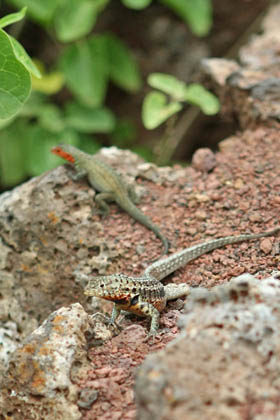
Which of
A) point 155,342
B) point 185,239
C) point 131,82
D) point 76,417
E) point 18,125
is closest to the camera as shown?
point 76,417

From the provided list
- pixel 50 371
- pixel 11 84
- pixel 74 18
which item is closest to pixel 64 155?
pixel 11 84

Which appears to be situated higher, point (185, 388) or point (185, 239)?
point (185, 388)

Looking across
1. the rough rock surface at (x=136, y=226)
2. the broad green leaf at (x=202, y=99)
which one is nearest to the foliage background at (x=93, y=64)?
the broad green leaf at (x=202, y=99)

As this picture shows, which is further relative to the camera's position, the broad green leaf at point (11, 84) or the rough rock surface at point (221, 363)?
the broad green leaf at point (11, 84)

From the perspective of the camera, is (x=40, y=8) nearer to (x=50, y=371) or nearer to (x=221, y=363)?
(x=50, y=371)

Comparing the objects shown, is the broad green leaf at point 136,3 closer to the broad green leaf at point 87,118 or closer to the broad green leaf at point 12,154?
the broad green leaf at point 87,118

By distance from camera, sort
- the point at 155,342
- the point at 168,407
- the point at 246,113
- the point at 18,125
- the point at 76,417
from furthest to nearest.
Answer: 1. the point at 18,125
2. the point at 246,113
3. the point at 155,342
4. the point at 76,417
5. the point at 168,407

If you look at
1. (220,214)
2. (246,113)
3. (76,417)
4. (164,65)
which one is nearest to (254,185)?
(220,214)

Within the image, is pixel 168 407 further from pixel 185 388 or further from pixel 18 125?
pixel 18 125

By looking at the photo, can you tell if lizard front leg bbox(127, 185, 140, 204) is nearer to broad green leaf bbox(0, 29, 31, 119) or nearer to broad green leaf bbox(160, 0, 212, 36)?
broad green leaf bbox(0, 29, 31, 119)
